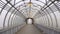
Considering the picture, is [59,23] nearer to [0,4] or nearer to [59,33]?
[59,33]

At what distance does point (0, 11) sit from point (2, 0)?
1002 millimetres

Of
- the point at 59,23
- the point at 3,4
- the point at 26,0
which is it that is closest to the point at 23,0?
the point at 26,0

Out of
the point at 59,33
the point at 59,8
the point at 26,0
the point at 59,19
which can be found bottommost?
the point at 59,33

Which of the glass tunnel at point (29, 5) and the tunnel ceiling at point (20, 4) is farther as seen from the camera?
the tunnel ceiling at point (20, 4)

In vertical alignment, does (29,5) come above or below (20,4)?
below

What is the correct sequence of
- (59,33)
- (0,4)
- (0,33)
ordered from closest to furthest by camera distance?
(0,33) < (59,33) < (0,4)

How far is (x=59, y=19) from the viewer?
13922 mm

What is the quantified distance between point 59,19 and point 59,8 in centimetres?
120

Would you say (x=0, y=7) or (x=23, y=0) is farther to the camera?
(x=23, y=0)

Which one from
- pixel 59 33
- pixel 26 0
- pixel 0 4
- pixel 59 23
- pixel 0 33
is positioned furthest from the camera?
pixel 26 0

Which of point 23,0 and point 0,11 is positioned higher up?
point 23,0

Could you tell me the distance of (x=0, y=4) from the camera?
41.6ft

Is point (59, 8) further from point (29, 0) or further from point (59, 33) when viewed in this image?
point (29, 0)

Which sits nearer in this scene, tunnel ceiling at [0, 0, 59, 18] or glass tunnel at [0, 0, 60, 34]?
glass tunnel at [0, 0, 60, 34]
